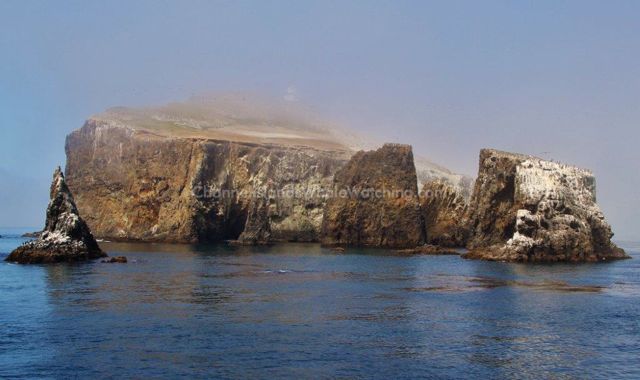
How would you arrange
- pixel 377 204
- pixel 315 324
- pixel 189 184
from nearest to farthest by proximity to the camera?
pixel 315 324, pixel 377 204, pixel 189 184

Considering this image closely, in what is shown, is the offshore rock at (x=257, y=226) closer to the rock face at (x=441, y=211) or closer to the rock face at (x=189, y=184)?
the rock face at (x=189, y=184)

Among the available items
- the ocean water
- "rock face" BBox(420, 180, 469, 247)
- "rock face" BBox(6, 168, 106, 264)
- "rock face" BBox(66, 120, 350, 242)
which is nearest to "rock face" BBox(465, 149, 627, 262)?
the ocean water

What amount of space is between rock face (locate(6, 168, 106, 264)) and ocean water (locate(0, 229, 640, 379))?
860cm

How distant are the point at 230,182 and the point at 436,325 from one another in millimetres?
103669

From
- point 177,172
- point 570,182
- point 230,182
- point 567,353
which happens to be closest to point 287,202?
point 230,182

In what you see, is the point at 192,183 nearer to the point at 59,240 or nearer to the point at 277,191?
the point at 277,191

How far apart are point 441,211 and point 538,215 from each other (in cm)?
5104

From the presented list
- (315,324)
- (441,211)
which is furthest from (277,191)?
(315,324)

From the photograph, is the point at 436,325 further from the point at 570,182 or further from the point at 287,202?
the point at 287,202

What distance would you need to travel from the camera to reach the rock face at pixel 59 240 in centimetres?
6962

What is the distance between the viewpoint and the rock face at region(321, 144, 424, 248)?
115 metres

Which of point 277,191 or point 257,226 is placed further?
point 277,191

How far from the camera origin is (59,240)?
7050cm

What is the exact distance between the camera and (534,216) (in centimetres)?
7494
